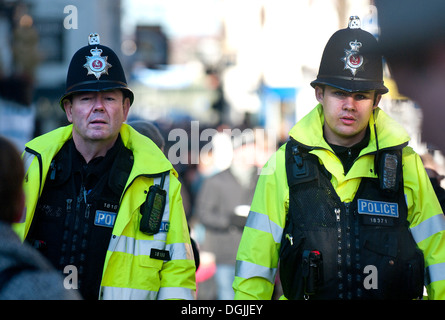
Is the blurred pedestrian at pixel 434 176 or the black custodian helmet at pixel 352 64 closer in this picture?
the black custodian helmet at pixel 352 64

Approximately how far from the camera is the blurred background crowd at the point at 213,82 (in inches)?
344

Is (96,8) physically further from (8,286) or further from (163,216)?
(8,286)

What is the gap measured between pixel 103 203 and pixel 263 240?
0.98 m

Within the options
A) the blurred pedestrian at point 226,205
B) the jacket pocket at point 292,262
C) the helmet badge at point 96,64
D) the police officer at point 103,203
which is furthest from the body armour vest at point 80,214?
the blurred pedestrian at point 226,205

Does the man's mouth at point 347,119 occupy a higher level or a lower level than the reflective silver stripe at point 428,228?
higher

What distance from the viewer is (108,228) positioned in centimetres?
429

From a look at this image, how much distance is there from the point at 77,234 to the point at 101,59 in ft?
3.58

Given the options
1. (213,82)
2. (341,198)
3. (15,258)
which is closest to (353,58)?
(341,198)

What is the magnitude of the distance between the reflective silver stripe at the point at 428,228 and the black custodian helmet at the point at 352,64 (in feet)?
2.72

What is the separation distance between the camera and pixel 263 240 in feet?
13.8

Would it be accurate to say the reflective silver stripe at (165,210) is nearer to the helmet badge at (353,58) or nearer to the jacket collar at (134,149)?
the jacket collar at (134,149)

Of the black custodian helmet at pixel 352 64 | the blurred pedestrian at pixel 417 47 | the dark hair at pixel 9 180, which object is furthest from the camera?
the black custodian helmet at pixel 352 64

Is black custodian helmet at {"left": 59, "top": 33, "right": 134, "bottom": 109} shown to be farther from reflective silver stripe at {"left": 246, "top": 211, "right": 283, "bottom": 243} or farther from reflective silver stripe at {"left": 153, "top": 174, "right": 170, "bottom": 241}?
reflective silver stripe at {"left": 246, "top": 211, "right": 283, "bottom": 243}

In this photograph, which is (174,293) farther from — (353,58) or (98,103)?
(353,58)
